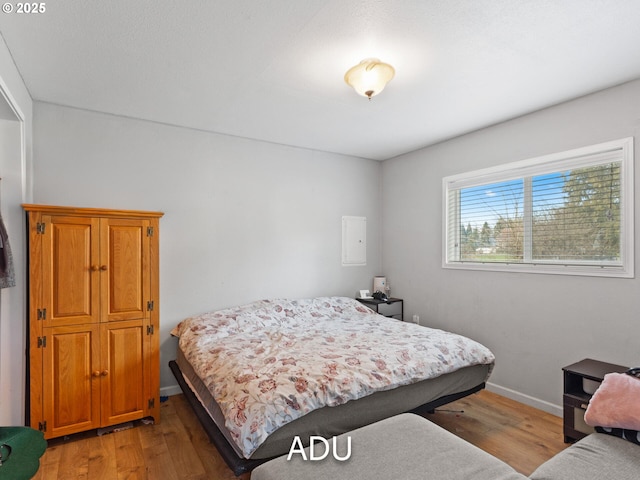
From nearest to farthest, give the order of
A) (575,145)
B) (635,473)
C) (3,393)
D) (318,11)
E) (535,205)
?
(635,473)
(318,11)
(3,393)
(575,145)
(535,205)

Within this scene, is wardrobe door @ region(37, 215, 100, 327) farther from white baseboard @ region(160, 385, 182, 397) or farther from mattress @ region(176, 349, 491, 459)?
white baseboard @ region(160, 385, 182, 397)

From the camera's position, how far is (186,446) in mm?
2436

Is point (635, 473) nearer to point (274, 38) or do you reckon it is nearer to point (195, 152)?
point (274, 38)

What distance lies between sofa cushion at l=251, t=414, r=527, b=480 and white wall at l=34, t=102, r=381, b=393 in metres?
2.36

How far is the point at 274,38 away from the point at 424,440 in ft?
7.23

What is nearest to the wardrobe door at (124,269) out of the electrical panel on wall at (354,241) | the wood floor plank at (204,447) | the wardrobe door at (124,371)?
the wardrobe door at (124,371)

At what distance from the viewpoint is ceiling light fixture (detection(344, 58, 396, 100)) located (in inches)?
85.3

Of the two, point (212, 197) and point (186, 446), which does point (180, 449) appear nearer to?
point (186, 446)

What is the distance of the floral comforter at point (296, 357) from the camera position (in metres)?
1.81

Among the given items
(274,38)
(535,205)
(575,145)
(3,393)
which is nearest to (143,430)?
(3,393)

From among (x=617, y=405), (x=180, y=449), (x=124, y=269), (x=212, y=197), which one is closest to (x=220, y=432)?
(x=180, y=449)

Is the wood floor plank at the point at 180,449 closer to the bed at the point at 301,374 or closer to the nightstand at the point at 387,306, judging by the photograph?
the bed at the point at 301,374

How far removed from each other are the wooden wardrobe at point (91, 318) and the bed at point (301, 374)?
1.31ft

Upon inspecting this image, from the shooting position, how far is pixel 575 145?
2.80 m
